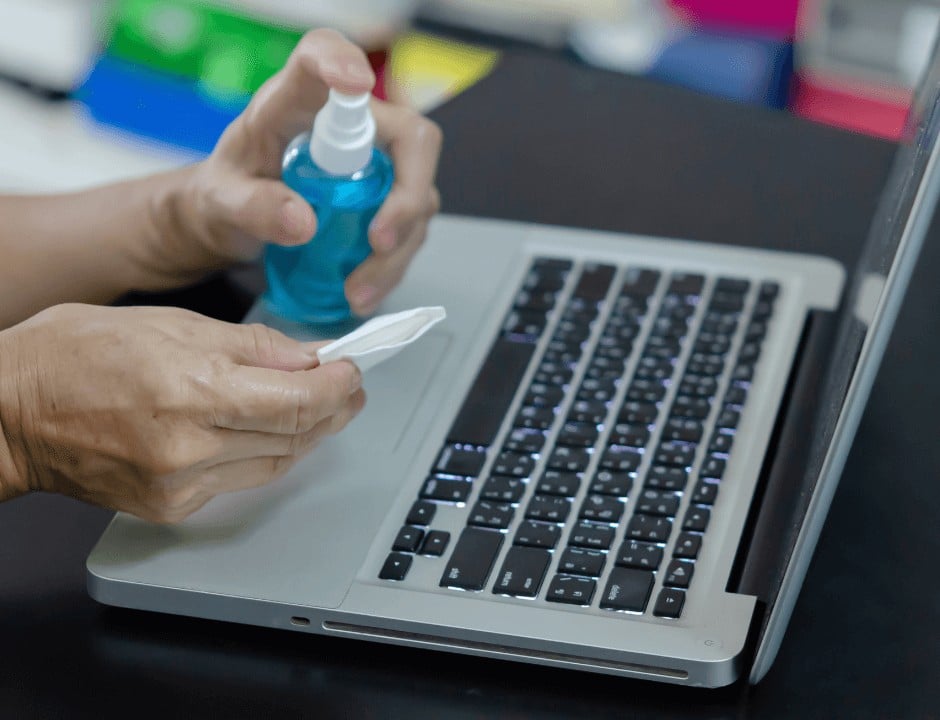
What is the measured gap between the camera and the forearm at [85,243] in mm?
855

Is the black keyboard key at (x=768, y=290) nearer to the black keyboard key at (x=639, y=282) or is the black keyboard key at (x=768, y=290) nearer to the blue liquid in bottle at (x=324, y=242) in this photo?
the black keyboard key at (x=639, y=282)

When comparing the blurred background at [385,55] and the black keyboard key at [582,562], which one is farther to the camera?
the blurred background at [385,55]

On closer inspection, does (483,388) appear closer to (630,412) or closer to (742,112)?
(630,412)

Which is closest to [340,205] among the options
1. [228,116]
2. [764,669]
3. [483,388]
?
[483,388]

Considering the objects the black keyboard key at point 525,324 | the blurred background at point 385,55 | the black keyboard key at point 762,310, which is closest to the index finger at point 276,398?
the black keyboard key at point 525,324

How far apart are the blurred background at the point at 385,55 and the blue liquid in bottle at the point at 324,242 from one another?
103 centimetres

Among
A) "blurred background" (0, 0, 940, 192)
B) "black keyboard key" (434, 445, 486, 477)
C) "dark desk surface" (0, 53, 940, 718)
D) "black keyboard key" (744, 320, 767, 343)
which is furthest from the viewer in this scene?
"blurred background" (0, 0, 940, 192)

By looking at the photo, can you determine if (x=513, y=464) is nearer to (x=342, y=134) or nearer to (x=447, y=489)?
(x=447, y=489)

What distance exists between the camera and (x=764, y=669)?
1.92 ft

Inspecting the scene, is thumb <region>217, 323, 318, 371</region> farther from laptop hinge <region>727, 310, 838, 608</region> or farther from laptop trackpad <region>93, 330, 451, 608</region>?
laptop hinge <region>727, 310, 838, 608</region>

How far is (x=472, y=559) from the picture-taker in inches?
24.8

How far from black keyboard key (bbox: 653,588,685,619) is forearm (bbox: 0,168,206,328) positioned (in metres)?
0.44

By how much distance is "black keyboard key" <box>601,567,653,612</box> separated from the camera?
1.97ft

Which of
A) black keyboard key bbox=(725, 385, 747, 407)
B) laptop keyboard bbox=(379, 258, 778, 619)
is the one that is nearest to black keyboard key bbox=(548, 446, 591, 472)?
laptop keyboard bbox=(379, 258, 778, 619)
